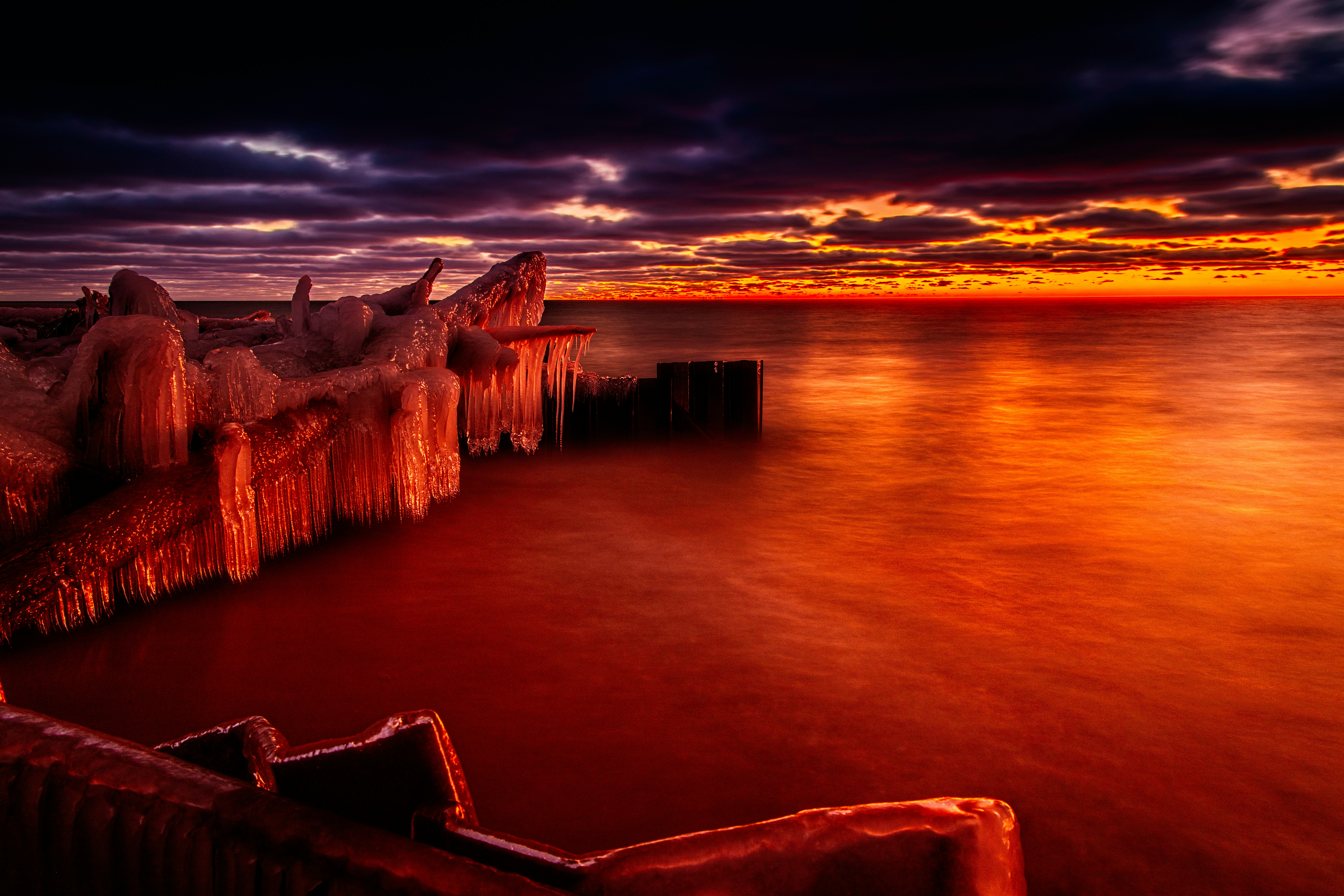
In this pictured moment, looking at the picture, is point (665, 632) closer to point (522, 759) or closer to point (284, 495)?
point (522, 759)

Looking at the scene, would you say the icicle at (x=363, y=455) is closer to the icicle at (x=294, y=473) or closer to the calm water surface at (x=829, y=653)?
the icicle at (x=294, y=473)

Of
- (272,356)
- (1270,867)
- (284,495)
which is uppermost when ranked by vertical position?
(272,356)

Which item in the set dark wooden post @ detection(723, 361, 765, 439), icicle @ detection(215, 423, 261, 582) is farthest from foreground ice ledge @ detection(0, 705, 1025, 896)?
dark wooden post @ detection(723, 361, 765, 439)

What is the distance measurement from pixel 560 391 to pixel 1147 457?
764 centimetres

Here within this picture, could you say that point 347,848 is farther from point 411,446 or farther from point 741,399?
point 741,399

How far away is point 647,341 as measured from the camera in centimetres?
4028

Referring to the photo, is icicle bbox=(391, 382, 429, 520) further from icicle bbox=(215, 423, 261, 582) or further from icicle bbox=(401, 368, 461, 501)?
icicle bbox=(215, 423, 261, 582)

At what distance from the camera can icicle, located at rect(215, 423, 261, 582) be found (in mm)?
4941

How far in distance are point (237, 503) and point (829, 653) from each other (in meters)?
3.73

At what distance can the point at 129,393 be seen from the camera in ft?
14.7

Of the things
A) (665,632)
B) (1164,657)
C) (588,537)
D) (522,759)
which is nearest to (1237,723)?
(1164,657)

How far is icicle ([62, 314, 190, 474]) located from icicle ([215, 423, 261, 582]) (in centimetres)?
27

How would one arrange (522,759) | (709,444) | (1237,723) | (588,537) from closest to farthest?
1. (522,759)
2. (1237,723)
3. (588,537)
4. (709,444)

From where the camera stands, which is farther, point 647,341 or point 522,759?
point 647,341
